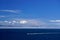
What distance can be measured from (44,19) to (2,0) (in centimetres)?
51

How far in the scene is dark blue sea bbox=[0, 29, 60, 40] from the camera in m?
0.84

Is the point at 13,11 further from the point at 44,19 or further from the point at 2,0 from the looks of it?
the point at 44,19

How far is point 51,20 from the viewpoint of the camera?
81cm

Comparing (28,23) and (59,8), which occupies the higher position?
(59,8)

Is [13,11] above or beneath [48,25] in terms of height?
above

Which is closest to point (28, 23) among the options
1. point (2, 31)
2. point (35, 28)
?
point (35, 28)

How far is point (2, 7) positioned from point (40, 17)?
43 cm

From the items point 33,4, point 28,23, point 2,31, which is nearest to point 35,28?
point 28,23

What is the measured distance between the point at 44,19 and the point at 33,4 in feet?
0.68

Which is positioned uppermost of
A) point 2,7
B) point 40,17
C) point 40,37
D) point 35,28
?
point 2,7

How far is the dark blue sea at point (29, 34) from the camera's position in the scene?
2.75 ft

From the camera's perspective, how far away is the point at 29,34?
33.4 inches

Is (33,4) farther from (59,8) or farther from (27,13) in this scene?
(59,8)

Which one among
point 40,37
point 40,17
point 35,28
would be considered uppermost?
point 40,17
